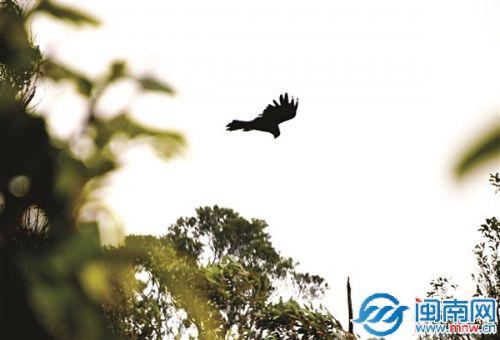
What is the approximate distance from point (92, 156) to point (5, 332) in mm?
346

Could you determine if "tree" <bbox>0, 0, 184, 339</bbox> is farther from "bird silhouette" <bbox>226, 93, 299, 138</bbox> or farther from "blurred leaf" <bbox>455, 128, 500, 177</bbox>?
"bird silhouette" <bbox>226, 93, 299, 138</bbox>

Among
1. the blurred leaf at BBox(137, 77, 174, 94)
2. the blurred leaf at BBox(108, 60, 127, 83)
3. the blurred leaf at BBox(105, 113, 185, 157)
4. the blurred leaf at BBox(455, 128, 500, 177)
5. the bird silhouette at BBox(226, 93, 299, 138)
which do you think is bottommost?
the blurred leaf at BBox(455, 128, 500, 177)

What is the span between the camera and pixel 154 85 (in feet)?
2.54

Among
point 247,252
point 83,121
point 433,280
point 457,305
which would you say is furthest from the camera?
point 247,252

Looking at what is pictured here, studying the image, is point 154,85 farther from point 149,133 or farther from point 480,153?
point 480,153

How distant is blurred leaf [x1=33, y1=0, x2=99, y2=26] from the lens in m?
0.67

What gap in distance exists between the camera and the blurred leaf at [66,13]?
673 mm

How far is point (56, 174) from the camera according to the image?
68 centimetres

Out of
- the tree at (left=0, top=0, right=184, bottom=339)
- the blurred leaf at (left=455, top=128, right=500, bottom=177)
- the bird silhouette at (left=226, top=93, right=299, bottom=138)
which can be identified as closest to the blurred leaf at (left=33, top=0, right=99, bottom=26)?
the tree at (left=0, top=0, right=184, bottom=339)

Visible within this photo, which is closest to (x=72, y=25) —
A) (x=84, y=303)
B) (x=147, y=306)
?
(x=84, y=303)

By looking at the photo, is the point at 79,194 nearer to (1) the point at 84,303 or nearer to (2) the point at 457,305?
(1) the point at 84,303

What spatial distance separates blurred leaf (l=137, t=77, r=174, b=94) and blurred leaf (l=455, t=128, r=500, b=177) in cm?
56

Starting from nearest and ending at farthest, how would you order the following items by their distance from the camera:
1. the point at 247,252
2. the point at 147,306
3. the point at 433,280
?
the point at 147,306
the point at 433,280
the point at 247,252

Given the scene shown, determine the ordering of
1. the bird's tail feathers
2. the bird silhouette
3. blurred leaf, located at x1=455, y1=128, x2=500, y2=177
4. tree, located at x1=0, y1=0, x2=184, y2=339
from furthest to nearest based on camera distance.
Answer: the bird silhouette
the bird's tail feathers
tree, located at x1=0, y1=0, x2=184, y2=339
blurred leaf, located at x1=455, y1=128, x2=500, y2=177
